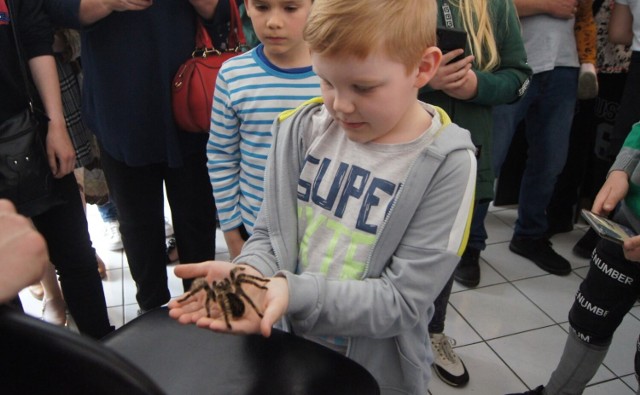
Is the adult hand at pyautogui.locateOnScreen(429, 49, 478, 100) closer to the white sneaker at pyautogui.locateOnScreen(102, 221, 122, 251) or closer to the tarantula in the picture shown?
the tarantula

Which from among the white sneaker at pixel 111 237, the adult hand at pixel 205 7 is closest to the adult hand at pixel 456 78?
the adult hand at pixel 205 7

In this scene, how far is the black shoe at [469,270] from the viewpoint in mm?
2621

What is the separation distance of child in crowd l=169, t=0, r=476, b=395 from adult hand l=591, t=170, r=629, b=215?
0.73m

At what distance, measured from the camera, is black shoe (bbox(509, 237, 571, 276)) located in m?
2.75

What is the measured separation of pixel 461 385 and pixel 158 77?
1643mm

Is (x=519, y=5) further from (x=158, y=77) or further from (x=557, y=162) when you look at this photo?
(x=158, y=77)

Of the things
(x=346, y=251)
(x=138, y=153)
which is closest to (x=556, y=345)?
(x=346, y=251)

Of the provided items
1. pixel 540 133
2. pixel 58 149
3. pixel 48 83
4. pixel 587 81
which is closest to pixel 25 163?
pixel 58 149

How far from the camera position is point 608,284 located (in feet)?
4.94

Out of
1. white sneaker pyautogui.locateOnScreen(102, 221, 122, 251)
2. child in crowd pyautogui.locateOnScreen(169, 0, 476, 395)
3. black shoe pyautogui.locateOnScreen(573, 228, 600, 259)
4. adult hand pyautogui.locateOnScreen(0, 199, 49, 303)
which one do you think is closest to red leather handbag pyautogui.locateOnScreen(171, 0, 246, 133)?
child in crowd pyautogui.locateOnScreen(169, 0, 476, 395)

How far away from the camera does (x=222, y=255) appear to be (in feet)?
9.59

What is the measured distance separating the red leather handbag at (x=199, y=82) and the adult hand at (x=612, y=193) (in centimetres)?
125

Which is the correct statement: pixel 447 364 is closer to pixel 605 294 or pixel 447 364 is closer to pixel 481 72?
pixel 605 294

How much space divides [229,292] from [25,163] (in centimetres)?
100
